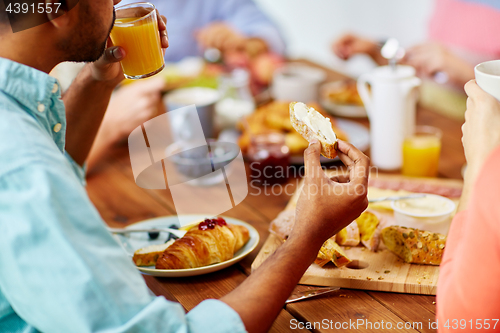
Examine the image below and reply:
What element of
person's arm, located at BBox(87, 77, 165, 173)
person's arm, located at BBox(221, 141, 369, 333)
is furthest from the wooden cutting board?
person's arm, located at BBox(87, 77, 165, 173)

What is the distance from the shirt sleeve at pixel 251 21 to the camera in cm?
296

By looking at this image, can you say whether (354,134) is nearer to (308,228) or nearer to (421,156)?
(421,156)

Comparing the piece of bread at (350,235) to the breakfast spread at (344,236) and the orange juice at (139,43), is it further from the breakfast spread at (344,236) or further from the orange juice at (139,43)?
the orange juice at (139,43)

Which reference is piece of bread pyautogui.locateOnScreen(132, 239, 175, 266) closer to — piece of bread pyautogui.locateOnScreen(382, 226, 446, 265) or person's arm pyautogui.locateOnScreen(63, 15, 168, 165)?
person's arm pyautogui.locateOnScreen(63, 15, 168, 165)

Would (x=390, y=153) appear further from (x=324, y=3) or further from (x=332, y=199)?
(x=324, y=3)

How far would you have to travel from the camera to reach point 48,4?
753 millimetres

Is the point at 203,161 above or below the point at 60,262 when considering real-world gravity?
below

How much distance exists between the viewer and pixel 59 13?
0.77m

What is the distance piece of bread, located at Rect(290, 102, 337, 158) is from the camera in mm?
999

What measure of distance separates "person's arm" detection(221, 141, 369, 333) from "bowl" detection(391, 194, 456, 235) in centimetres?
30

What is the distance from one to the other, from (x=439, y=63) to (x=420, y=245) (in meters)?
1.32

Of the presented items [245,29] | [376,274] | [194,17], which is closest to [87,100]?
[376,274]

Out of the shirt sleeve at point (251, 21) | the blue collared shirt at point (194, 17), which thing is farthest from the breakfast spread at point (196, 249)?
the blue collared shirt at point (194, 17)

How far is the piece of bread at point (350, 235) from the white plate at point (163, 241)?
0.21 metres
